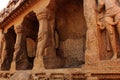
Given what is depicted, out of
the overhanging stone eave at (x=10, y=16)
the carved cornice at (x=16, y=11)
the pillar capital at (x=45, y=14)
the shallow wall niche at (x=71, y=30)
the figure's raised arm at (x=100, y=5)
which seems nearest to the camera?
the figure's raised arm at (x=100, y=5)

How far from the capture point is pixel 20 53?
26.7 ft

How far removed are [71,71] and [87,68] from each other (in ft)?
1.85

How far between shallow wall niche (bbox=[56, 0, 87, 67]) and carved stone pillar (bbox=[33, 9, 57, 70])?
65cm

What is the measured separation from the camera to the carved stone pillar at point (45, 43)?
6.23 meters

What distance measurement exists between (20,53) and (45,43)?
2173 millimetres

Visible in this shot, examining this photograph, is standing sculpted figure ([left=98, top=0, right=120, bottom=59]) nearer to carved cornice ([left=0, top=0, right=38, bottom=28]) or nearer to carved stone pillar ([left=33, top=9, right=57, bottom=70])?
carved stone pillar ([left=33, top=9, right=57, bottom=70])

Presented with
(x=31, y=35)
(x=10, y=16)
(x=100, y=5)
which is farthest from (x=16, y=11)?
(x=100, y=5)

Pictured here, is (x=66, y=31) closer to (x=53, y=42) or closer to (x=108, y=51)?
(x=53, y=42)

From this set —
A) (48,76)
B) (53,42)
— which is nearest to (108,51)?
(48,76)

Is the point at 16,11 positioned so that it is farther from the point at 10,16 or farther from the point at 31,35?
the point at 31,35

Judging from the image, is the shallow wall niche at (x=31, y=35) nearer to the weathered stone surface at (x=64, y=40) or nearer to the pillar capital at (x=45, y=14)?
the weathered stone surface at (x=64, y=40)

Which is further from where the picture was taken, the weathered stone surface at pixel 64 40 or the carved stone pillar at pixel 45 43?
the carved stone pillar at pixel 45 43

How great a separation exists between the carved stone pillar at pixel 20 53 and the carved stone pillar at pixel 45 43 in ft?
5.91

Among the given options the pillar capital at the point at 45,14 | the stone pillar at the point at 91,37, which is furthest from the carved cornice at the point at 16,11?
the stone pillar at the point at 91,37
